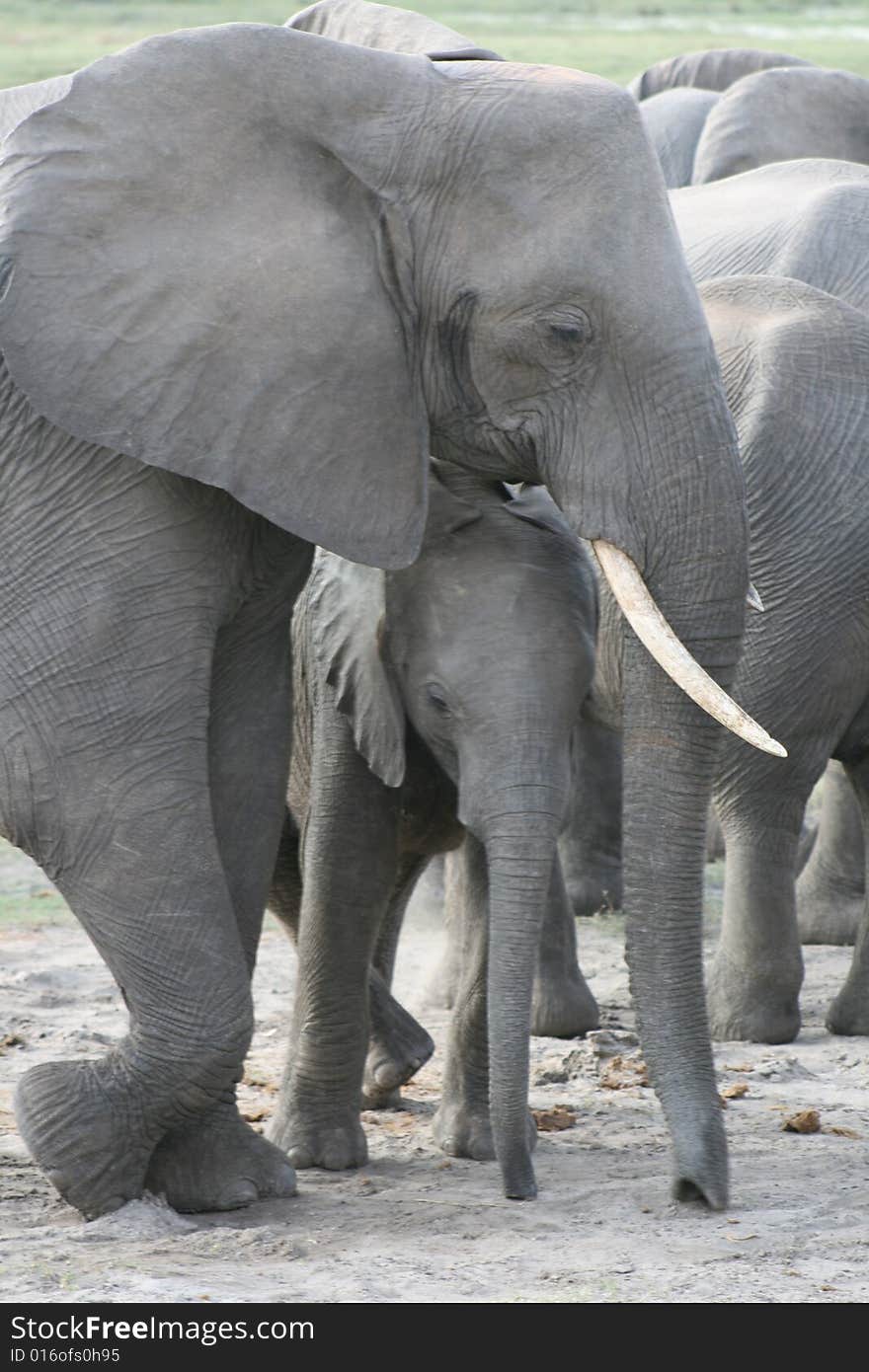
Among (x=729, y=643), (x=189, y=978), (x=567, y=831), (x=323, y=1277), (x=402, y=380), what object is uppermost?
(x=402, y=380)

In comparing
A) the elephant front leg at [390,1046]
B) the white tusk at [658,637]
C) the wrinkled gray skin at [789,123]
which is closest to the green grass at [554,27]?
the wrinkled gray skin at [789,123]

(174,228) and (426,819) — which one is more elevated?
(174,228)

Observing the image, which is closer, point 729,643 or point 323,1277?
point 323,1277

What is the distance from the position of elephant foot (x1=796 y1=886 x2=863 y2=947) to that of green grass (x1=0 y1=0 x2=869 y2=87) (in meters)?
13.8

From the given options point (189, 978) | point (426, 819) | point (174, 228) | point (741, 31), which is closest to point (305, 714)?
point (426, 819)

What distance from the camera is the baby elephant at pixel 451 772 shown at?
4078 mm

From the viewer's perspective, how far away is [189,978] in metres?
4.06

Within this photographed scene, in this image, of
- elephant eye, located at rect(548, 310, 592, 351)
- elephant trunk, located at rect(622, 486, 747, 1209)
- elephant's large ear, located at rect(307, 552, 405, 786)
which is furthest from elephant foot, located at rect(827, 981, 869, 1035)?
elephant eye, located at rect(548, 310, 592, 351)

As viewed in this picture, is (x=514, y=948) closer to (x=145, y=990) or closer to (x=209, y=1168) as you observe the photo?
(x=145, y=990)

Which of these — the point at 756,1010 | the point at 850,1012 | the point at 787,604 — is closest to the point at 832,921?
the point at 850,1012

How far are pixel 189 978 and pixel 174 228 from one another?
1.21m

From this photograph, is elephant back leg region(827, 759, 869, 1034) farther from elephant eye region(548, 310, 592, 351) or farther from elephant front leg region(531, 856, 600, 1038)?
elephant eye region(548, 310, 592, 351)

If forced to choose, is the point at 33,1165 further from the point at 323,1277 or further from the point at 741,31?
the point at 741,31

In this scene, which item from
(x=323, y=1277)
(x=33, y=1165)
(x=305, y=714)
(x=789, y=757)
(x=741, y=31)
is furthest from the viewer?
(x=741, y=31)
